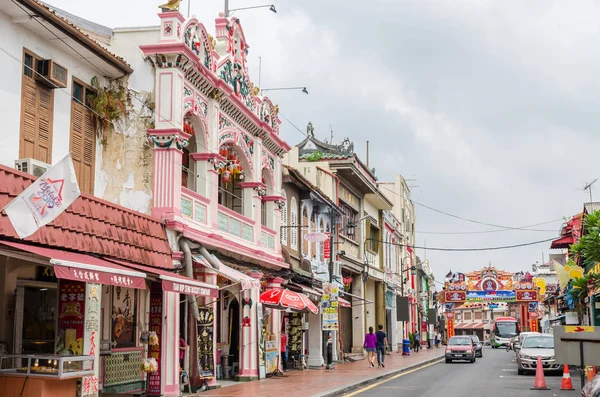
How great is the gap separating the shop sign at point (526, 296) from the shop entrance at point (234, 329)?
7517 centimetres

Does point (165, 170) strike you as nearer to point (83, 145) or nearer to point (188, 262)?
point (83, 145)

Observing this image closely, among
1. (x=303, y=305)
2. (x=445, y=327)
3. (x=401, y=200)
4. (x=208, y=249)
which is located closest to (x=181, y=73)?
(x=208, y=249)

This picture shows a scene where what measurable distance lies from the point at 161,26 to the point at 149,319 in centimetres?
727

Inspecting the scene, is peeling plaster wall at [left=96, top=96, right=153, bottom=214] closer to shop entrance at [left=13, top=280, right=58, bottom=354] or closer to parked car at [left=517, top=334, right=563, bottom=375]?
shop entrance at [left=13, top=280, right=58, bottom=354]

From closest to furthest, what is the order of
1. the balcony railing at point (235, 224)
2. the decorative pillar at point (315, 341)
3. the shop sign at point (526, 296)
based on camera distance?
1. the balcony railing at point (235, 224)
2. the decorative pillar at point (315, 341)
3. the shop sign at point (526, 296)

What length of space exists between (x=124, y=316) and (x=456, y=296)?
8357cm

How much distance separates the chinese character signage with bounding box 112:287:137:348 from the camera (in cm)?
1817

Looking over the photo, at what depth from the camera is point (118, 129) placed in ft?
61.4

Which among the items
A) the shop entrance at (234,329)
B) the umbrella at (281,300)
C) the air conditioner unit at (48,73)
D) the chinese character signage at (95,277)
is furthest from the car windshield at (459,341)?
the air conditioner unit at (48,73)

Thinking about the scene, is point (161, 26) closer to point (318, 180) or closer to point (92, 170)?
point (92, 170)

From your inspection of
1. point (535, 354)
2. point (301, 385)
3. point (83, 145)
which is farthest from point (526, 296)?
point (83, 145)

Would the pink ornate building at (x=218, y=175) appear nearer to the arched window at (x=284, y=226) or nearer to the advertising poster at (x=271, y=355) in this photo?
the advertising poster at (x=271, y=355)

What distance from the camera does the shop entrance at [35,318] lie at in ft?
50.1

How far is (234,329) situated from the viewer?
87.2 feet
